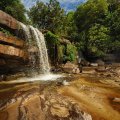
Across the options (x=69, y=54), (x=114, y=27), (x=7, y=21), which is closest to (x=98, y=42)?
(x=114, y=27)

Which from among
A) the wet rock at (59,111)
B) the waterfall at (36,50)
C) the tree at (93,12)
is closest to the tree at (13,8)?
the waterfall at (36,50)

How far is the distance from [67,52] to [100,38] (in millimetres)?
10779

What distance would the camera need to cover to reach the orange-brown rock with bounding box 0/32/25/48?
19034mm

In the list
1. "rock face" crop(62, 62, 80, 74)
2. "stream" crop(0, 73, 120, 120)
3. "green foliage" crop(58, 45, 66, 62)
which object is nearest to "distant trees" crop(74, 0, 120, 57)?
"green foliage" crop(58, 45, 66, 62)

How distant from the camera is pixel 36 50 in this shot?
2370 centimetres

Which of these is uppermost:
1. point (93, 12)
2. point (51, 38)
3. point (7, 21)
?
point (93, 12)

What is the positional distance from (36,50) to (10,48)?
15.2 ft

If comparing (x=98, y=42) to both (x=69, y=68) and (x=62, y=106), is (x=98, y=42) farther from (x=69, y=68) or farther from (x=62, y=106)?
(x=62, y=106)

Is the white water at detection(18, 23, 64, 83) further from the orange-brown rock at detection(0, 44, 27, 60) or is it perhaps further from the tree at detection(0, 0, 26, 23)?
the tree at detection(0, 0, 26, 23)

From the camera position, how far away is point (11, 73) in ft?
73.0

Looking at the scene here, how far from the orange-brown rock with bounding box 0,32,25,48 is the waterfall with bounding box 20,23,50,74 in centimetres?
141

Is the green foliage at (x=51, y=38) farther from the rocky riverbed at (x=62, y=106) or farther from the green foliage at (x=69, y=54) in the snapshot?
the rocky riverbed at (x=62, y=106)

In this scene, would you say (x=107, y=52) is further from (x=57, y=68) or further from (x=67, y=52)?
(x=57, y=68)

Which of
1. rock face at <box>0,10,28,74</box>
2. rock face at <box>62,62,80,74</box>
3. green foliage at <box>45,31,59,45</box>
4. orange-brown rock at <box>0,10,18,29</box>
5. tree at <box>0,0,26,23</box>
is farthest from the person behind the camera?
tree at <box>0,0,26,23</box>
